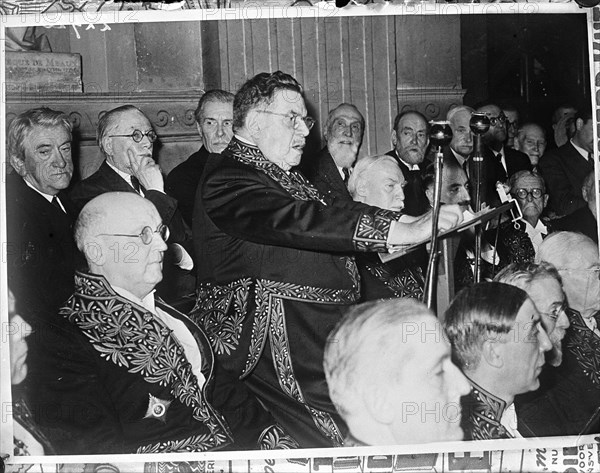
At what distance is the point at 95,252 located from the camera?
2918 mm

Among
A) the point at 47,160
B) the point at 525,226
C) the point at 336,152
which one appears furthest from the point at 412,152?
the point at 47,160

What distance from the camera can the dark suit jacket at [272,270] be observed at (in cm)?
289

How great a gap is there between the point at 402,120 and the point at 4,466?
178 centimetres

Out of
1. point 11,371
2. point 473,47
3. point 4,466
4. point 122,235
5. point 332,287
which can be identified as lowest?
point 4,466

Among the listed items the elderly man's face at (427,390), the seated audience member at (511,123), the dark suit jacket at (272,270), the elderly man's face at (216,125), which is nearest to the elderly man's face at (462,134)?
the seated audience member at (511,123)

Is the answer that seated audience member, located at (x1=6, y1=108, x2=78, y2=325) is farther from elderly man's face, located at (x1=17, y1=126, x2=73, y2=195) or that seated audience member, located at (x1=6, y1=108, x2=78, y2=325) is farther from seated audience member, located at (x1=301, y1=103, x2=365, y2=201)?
seated audience member, located at (x1=301, y1=103, x2=365, y2=201)

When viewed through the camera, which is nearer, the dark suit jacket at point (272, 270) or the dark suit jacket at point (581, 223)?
the dark suit jacket at point (272, 270)

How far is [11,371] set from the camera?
297 centimetres

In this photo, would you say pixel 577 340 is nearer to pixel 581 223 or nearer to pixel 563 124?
pixel 581 223

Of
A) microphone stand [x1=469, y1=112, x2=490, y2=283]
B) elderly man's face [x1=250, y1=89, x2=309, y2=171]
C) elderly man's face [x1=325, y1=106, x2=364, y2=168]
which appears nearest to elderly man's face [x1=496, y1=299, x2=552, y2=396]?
microphone stand [x1=469, y1=112, x2=490, y2=283]

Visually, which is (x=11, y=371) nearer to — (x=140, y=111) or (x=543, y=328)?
(x=140, y=111)

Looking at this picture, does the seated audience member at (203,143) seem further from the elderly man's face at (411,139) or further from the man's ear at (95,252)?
the elderly man's face at (411,139)

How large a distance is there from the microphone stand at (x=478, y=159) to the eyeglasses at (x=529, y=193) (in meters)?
0.14

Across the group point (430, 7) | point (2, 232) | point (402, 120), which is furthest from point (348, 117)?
point (2, 232)
